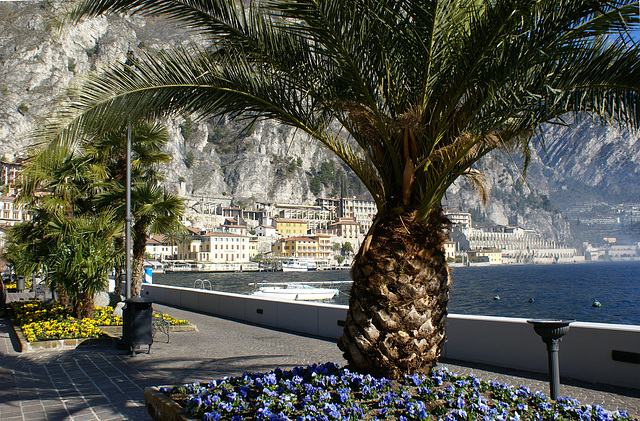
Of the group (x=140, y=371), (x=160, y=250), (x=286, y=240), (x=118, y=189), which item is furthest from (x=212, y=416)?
(x=286, y=240)

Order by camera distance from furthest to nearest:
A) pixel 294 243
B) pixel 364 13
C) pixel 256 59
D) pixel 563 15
A: pixel 294 243
pixel 256 59
pixel 364 13
pixel 563 15

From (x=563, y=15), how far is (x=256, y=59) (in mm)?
2862

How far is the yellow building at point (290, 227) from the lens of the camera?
152 m

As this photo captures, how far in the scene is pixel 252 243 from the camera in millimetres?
135250

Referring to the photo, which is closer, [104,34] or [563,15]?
[563,15]

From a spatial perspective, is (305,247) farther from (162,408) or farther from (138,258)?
(162,408)

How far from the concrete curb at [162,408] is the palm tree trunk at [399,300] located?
5.09ft

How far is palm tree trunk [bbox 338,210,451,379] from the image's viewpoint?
4328 millimetres

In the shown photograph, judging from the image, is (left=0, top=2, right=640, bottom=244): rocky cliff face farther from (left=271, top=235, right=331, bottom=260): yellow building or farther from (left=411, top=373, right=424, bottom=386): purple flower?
(left=411, top=373, right=424, bottom=386): purple flower

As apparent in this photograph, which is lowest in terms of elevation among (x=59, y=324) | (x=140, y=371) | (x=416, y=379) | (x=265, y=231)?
(x=140, y=371)

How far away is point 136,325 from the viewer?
823cm

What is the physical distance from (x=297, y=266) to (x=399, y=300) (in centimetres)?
10897

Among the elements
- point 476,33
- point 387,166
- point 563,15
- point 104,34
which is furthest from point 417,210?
point 104,34

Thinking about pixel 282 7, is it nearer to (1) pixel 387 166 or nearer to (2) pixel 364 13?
(2) pixel 364 13
